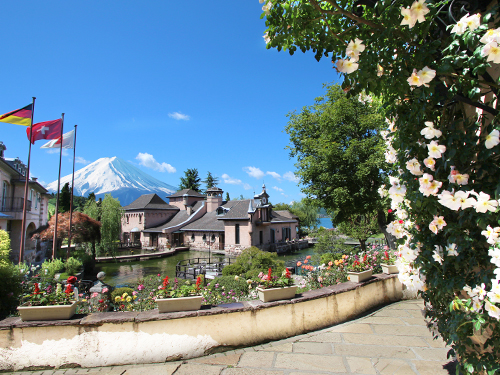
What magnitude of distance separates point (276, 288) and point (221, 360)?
1372 millimetres

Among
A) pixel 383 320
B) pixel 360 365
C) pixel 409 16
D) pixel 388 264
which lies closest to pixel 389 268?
pixel 388 264

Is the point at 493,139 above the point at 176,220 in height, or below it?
below

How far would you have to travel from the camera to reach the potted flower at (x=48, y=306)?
12.8ft

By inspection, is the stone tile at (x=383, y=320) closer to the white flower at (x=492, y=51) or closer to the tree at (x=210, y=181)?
the white flower at (x=492, y=51)

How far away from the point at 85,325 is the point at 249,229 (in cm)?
3343

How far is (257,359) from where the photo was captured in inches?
154

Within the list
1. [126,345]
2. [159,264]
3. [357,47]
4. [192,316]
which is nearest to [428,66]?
[357,47]

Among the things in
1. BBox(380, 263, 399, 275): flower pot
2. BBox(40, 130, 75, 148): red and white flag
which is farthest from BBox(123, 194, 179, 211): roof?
BBox(380, 263, 399, 275): flower pot

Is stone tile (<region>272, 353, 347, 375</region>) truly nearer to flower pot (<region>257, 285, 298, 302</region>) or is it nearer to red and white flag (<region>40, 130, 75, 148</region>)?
flower pot (<region>257, 285, 298, 302</region>)

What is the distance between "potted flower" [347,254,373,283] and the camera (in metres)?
5.97

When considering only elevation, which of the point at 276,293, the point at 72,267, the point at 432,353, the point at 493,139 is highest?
the point at 493,139

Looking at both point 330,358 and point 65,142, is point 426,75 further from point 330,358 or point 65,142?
point 65,142

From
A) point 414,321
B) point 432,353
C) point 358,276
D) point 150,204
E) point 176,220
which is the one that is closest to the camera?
point 432,353

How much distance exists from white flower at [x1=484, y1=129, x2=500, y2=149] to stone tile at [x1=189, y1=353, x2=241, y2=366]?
12.3 feet
